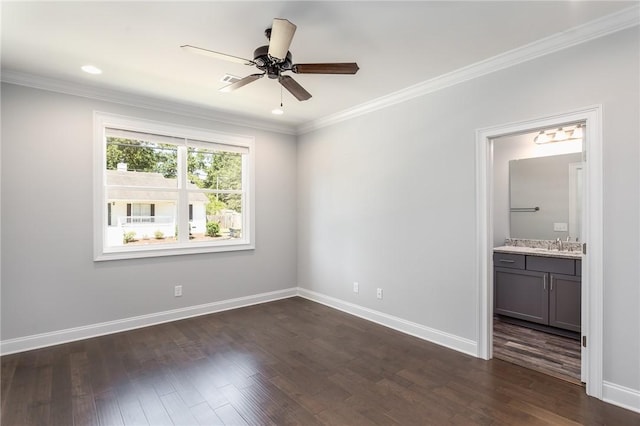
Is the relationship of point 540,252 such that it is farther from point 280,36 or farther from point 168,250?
point 168,250

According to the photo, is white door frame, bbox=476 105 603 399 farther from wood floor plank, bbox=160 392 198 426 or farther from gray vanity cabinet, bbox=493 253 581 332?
wood floor plank, bbox=160 392 198 426

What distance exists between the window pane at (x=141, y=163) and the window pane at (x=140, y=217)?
0.13 meters

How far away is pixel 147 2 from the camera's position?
83.1 inches

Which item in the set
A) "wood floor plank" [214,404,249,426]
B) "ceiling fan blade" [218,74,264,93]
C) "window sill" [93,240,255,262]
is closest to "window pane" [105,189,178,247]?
"window sill" [93,240,255,262]

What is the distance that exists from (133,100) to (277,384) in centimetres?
354

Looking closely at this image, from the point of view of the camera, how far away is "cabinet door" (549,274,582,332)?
3.45 m

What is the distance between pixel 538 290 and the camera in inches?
148

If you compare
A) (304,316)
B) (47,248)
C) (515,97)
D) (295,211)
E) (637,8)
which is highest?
(637,8)

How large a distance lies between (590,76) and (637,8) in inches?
17.4

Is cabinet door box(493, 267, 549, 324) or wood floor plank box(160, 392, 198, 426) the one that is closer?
wood floor plank box(160, 392, 198, 426)

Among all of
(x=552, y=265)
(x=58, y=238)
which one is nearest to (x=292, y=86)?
(x=58, y=238)

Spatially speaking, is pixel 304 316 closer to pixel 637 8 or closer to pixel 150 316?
pixel 150 316

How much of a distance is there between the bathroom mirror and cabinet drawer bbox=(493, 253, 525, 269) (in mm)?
535

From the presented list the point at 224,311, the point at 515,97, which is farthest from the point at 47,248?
the point at 515,97
